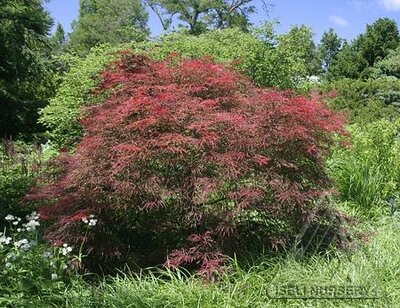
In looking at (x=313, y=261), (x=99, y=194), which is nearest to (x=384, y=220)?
(x=313, y=261)

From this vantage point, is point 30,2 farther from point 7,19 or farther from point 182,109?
point 182,109

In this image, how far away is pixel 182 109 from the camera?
3461 mm

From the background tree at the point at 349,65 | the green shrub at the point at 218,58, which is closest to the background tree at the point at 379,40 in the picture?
the background tree at the point at 349,65

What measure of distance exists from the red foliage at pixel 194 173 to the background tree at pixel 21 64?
9.18 m

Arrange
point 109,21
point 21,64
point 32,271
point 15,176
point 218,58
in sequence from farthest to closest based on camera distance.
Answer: point 109,21 → point 21,64 → point 218,58 → point 15,176 → point 32,271

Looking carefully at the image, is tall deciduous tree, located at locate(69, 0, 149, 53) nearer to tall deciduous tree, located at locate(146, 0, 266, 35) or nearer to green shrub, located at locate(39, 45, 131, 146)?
tall deciduous tree, located at locate(146, 0, 266, 35)

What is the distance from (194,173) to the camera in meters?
3.36

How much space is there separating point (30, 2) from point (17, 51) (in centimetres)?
209

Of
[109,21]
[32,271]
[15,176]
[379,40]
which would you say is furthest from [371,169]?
[109,21]

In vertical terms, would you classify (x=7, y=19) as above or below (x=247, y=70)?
above

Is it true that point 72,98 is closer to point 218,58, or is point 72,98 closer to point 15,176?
point 15,176

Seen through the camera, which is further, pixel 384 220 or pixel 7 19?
pixel 7 19

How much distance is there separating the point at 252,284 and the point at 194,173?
839 mm

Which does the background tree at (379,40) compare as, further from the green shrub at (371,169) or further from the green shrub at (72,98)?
the green shrub at (371,169)
